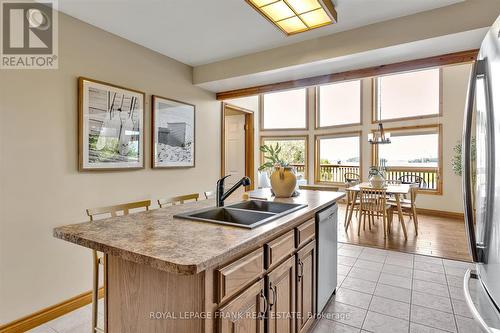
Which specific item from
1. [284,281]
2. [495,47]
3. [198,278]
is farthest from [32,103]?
[495,47]

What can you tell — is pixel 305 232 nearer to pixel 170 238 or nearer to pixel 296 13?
pixel 170 238

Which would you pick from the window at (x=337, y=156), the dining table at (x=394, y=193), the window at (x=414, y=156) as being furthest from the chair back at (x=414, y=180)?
the dining table at (x=394, y=193)

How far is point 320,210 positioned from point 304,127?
645 cm

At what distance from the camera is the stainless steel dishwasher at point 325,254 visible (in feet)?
6.73

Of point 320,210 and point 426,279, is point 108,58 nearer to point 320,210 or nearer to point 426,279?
point 320,210

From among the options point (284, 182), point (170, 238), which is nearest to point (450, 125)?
point (284, 182)

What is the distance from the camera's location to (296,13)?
5.85 ft

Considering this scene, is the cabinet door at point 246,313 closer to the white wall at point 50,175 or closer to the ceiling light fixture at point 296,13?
the ceiling light fixture at point 296,13

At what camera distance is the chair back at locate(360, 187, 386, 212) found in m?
4.31

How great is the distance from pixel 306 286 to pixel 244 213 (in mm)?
654

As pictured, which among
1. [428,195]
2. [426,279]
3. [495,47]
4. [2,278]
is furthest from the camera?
[428,195]

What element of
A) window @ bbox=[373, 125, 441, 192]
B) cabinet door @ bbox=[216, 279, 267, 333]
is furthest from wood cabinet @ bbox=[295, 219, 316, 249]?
window @ bbox=[373, 125, 441, 192]

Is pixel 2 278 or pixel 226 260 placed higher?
pixel 226 260

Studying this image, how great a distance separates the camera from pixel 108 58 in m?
2.61
